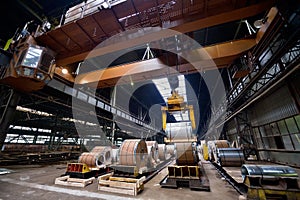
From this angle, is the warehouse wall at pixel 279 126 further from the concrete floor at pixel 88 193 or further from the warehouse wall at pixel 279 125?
the concrete floor at pixel 88 193

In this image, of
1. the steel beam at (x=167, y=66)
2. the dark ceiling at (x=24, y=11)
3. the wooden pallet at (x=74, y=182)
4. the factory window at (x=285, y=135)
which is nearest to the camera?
the wooden pallet at (x=74, y=182)

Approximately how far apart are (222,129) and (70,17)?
18.5 m

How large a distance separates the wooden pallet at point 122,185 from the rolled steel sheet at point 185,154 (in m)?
1.73

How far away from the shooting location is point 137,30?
4836 millimetres

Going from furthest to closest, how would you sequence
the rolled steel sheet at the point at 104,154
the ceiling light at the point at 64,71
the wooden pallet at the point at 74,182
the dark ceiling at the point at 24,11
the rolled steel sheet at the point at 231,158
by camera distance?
the dark ceiling at the point at 24,11 → the ceiling light at the point at 64,71 → the rolled steel sheet at the point at 104,154 → the rolled steel sheet at the point at 231,158 → the wooden pallet at the point at 74,182

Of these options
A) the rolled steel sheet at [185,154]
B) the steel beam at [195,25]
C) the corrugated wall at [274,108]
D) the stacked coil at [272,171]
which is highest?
the steel beam at [195,25]

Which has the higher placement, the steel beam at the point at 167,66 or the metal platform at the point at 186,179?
the steel beam at the point at 167,66

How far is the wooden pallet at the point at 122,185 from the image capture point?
3.95 m

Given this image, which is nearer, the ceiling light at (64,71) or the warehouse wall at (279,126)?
the warehouse wall at (279,126)

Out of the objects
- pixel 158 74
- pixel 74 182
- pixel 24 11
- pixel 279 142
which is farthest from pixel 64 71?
pixel 279 142

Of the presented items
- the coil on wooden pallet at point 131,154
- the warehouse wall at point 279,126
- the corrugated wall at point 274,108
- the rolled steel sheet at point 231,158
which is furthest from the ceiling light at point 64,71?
the corrugated wall at point 274,108

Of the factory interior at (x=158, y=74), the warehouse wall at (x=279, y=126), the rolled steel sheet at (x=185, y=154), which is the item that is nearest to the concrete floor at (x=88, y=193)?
the factory interior at (x=158, y=74)

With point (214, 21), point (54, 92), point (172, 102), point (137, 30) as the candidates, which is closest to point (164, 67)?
point (137, 30)

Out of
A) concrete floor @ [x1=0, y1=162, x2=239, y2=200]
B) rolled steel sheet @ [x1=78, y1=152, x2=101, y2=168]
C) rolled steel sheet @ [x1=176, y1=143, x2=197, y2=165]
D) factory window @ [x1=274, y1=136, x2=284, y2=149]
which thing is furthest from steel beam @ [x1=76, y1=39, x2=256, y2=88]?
factory window @ [x1=274, y1=136, x2=284, y2=149]
